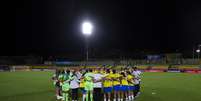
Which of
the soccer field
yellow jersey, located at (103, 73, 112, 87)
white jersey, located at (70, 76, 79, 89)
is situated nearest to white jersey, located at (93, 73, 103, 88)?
yellow jersey, located at (103, 73, 112, 87)

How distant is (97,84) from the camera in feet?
55.1

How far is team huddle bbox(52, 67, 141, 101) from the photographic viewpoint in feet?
54.9

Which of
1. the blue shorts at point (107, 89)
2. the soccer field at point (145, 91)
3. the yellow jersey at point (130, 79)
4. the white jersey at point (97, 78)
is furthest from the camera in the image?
the soccer field at point (145, 91)

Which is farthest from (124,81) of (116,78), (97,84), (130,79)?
(97,84)

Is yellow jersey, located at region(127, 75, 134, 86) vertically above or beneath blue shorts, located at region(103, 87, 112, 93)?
above

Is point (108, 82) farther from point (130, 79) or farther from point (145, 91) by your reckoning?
point (145, 91)

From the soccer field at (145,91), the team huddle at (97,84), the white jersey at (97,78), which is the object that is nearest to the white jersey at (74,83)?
the team huddle at (97,84)

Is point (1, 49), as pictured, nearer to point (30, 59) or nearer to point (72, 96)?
point (30, 59)

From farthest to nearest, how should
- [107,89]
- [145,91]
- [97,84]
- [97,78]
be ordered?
[145,91]
[107,89]
[97,84]
[97,78]

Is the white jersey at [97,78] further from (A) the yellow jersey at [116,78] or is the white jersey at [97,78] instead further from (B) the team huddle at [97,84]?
(A) the yellow jersey at [116,78]

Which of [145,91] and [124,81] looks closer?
[124,81]

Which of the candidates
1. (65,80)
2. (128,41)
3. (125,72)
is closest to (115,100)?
(125,72)

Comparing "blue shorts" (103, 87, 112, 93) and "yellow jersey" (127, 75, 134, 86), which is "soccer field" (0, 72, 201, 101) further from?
"blue shorts" (103, 87, 112, 93)

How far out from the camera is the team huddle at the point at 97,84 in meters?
16.7
